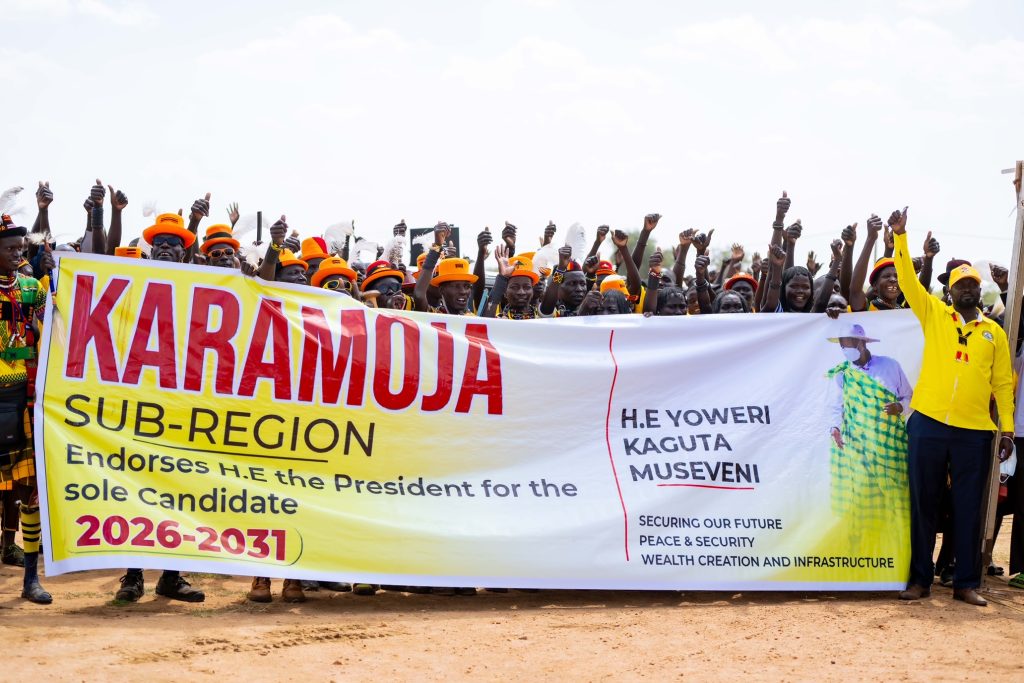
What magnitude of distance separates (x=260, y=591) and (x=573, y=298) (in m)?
3.66

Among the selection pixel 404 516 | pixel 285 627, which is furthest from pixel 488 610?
pixel 285 627

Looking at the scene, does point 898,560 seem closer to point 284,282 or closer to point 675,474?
point 675,474

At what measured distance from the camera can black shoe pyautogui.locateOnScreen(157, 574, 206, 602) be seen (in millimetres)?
7176

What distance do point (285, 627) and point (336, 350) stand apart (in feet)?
6.13

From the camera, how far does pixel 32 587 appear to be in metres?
6.98

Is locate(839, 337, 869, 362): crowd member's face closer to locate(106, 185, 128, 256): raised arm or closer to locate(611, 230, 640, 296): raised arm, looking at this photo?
locate(611, 230, 640, 296): raised arm

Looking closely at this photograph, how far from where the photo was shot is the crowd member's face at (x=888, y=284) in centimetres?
859

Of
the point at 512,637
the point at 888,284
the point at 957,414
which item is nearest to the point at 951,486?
the point at 957,414

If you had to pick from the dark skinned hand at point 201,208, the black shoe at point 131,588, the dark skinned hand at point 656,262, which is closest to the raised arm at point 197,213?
the dark skinned hand at point 201,208

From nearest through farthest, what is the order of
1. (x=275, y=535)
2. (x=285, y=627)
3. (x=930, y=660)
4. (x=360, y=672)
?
(x=360, y=672), (x=930, y=660), (x=285, y=627), (x=275, y=535)

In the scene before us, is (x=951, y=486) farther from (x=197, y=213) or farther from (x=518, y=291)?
(x=197, y=213)

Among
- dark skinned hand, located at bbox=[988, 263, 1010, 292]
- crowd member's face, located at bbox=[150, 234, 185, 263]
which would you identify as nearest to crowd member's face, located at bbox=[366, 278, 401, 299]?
crowd member's face, located at bbox=[150, 234, 185, 263]

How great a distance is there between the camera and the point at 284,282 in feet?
24.5

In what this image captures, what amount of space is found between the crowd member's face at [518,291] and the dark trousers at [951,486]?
10.4ft
